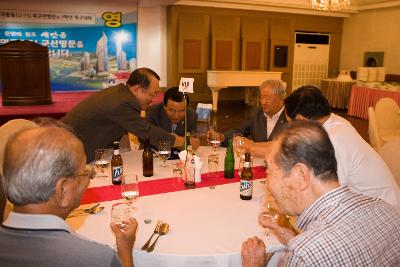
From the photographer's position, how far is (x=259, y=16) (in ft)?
38.8

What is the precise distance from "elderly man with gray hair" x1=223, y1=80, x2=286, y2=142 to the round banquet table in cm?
104

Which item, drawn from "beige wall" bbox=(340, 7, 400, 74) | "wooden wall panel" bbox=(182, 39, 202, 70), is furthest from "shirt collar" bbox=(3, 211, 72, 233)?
"beige wall" bbox=(340, 7, 400, 74)

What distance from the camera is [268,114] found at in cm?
333

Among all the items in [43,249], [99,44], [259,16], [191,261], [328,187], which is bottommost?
[191,261]

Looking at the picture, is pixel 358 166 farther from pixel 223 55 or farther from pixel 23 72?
pixel 223 55

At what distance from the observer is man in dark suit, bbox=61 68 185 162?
287cm

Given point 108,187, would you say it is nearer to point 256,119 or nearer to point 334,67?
point 256,119

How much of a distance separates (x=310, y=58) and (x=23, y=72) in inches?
402

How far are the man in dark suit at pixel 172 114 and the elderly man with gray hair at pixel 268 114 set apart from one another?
48 centimetres

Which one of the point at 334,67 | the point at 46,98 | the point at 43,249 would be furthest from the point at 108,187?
the point at 334,67

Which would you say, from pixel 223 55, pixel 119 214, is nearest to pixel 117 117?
pixel 119 214

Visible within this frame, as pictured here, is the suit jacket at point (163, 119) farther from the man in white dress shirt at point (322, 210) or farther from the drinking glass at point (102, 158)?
the man in white dress shirt at point (322, 210)

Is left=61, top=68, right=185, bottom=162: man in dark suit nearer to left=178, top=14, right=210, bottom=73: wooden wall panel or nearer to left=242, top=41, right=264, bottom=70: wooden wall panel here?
left=178, top=14, right=210, bottom=73: wooden wall panel

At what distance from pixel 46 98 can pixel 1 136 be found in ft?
10.3
